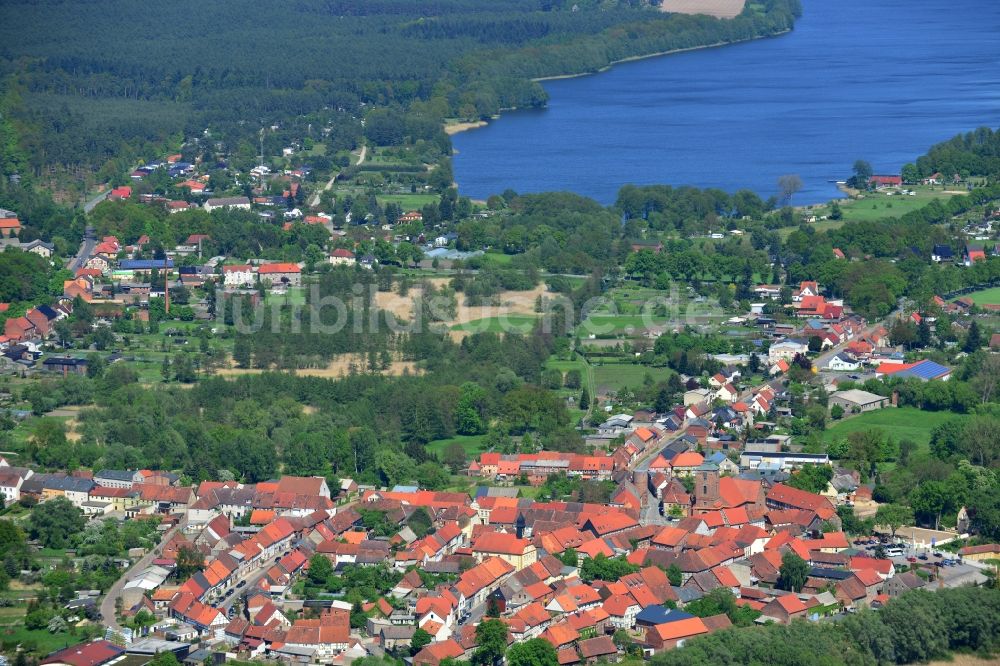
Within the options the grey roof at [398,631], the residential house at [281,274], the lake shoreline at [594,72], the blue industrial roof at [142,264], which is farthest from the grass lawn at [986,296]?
the lake shoreline at [594,72]

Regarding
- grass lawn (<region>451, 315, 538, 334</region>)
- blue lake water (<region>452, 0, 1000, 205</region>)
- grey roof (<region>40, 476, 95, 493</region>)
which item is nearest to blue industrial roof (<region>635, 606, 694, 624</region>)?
grey roof (<region>40, 476, 95, 493</region>)

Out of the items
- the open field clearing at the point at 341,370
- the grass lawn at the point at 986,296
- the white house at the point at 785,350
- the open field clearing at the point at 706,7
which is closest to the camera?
the open field clearing at the point at 341,370

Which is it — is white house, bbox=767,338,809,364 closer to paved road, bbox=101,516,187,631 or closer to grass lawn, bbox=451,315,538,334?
grass lawn, bbox=451,315,538,334

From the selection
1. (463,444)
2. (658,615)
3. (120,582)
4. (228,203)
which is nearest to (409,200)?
(228,203)

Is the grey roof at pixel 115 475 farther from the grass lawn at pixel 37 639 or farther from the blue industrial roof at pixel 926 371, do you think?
the blue industrial roof at pixel 926 371

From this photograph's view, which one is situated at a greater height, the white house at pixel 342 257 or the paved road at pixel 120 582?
the paved road at pixel 120 582
